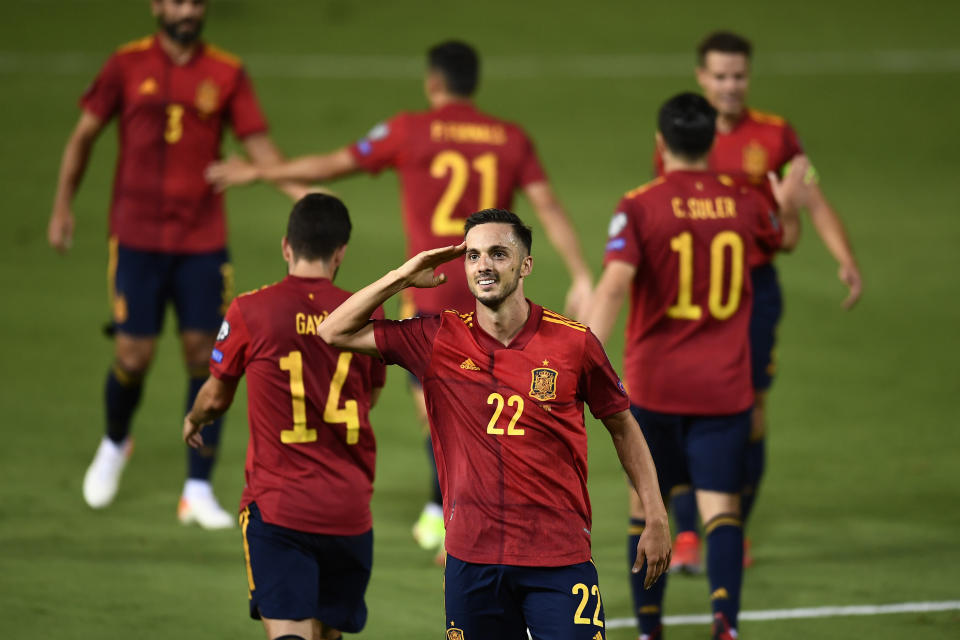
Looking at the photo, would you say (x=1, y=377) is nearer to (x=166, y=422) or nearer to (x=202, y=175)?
(x=166, y=422)

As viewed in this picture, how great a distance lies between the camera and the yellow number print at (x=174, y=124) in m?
7.80

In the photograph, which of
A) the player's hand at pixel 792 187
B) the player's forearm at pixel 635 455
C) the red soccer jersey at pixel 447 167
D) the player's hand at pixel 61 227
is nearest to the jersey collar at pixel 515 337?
the player's forearm at pixel 635 455

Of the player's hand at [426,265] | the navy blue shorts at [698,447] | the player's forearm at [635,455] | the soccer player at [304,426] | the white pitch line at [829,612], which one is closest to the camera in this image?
the player's hand at [426,265]

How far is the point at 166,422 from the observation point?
9367mm

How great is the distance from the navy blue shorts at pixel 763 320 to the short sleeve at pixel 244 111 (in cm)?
289

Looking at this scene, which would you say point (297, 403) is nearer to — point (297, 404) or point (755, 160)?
point (297, 404)

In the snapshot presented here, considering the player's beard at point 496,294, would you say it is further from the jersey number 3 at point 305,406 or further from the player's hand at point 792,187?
the player's hand at point 792,187

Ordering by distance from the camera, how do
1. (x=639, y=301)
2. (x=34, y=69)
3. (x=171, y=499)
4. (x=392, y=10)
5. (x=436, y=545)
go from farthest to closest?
(x=392, y=10), (x=34, y=69), (x=171, y=499), (x=436, y=545), (x=639, y=301)

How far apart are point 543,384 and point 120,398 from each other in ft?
13.3

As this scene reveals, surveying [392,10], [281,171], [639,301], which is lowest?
[639,301]

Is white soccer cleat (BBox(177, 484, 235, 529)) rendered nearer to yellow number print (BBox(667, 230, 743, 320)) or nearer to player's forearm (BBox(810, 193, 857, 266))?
yellow number print (BBox(667, 230, 743, 320))

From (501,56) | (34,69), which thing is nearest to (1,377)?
(34,69)

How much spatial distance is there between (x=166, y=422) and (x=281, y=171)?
2510 millimetres

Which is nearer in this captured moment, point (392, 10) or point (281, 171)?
point (281, 171)
